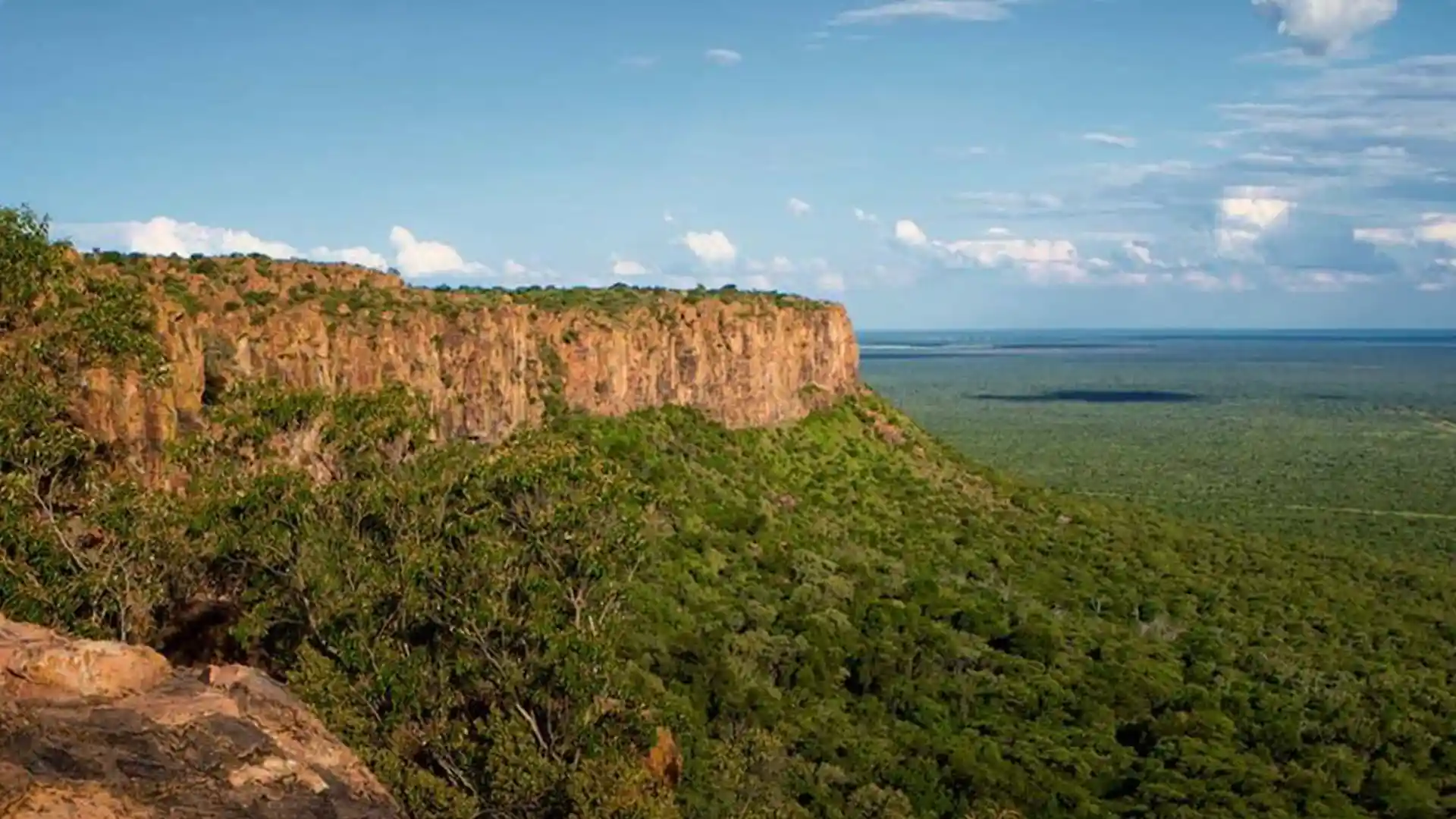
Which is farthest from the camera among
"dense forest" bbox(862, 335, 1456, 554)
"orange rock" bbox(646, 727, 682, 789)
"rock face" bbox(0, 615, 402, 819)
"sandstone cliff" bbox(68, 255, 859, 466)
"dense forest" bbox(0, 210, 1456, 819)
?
"dense forest" bbox(862, 335, 1456, 554)

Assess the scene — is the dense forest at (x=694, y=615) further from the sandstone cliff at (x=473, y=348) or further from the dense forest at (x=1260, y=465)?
the dense forest at (x=1260, y=465)

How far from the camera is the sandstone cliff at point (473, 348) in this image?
3288 centimetres

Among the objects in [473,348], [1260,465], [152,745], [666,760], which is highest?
[473,348]

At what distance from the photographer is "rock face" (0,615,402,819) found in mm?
11969

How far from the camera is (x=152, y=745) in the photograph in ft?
41.8

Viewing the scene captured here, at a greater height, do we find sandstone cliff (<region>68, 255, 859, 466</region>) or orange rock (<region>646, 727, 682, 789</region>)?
sandstone cliff (<region>68, 255, 859, 466</region>)

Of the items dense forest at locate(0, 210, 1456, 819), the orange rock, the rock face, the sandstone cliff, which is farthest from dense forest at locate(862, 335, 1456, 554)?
the rock face

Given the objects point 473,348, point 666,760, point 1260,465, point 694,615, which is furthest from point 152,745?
point 1260,465

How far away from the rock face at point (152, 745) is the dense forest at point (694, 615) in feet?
27.6

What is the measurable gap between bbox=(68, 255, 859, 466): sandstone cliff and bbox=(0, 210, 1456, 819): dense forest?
5.09 feet

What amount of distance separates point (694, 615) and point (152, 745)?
38.0 meters

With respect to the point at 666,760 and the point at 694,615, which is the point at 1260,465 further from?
the point at 666,760

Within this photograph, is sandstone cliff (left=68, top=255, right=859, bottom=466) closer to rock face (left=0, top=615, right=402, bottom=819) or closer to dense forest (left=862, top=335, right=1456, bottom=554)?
rock face (left=0, top=615, right=402, bottom=819)

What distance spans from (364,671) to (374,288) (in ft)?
116
